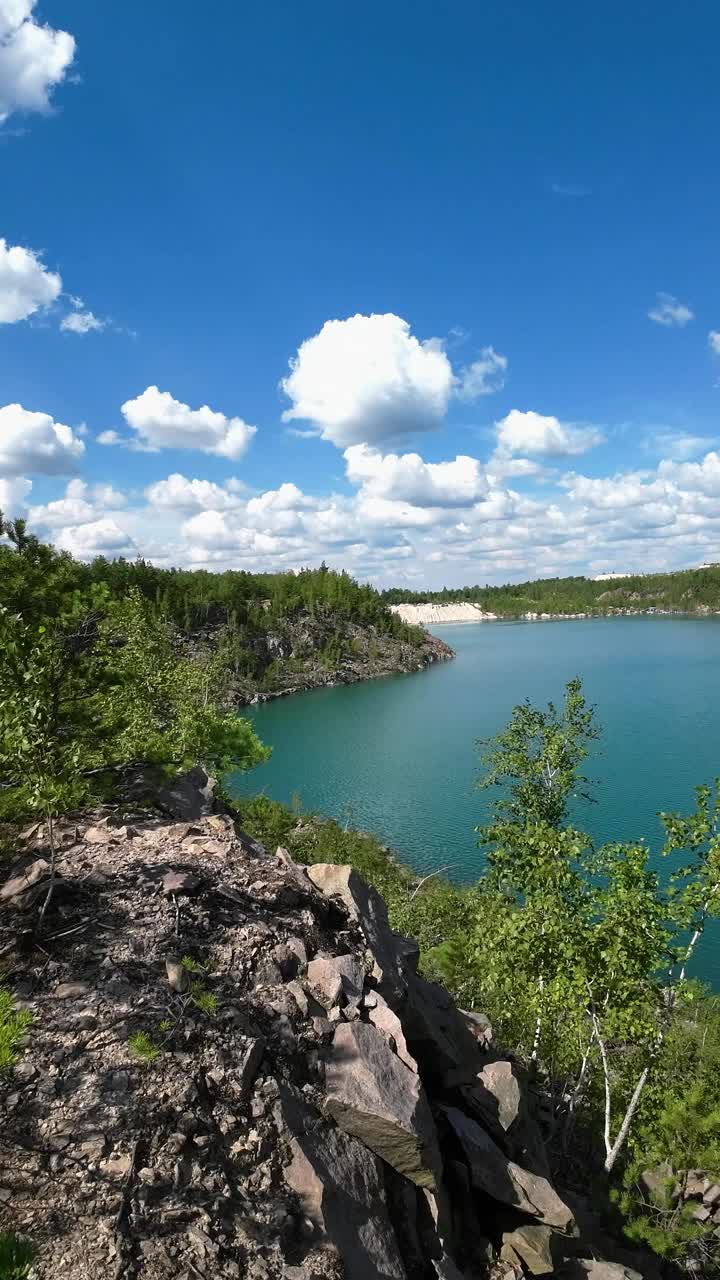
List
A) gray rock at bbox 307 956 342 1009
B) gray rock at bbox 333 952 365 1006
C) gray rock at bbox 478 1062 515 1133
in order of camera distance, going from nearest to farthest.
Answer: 1. gray rock at bbox 307 956 342 1009
2. gray rock at bbox 333 952 365 1006
3. gray rock at bbox 478 1062 515 1133

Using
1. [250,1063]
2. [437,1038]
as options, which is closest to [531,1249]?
[437,1038]

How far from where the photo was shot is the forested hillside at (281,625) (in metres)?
119

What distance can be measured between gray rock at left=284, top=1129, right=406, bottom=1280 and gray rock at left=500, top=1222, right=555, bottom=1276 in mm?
2675

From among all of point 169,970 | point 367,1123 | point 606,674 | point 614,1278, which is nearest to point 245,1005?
point 169,970

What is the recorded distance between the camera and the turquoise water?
149 feet

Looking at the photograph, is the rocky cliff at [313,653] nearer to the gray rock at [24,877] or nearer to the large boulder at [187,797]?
the large boulder at [187,797]

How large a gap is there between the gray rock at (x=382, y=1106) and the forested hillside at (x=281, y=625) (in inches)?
3586

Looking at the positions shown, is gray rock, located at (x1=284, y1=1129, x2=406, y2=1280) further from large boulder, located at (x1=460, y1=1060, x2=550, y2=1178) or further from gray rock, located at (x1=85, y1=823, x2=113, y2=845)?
gray rock, located at (x1=85, y1=823, x2=113, y2=845)

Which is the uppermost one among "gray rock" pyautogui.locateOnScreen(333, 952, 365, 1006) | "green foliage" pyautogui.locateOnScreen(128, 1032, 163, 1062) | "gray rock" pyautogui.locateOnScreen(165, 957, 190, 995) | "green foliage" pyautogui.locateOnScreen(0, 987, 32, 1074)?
"green foliage" pyautogui.locateOnScreen(0, 987, 32, 1074)

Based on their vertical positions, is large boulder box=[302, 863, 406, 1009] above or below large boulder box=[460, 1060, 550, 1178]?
above

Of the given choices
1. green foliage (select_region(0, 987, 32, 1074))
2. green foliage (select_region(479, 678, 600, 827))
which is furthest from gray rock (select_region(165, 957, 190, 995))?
green foliage (select_region(479, 678, 600, 827))

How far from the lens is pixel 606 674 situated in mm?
110562

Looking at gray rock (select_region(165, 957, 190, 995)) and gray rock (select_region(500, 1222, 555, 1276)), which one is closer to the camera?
gray rock (select_region(165, 957, 190, 995))

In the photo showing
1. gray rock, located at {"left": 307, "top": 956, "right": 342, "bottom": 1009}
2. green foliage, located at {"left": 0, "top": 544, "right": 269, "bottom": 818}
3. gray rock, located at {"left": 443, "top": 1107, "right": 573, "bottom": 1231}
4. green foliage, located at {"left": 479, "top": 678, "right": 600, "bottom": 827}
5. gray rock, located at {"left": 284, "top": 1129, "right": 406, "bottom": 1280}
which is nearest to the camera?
gray rock, located at {"left": 284, "top": 1129, "right": 406, "bottom": 1280}
